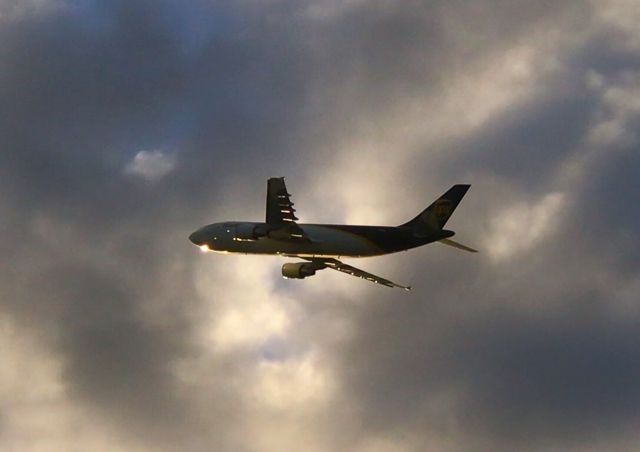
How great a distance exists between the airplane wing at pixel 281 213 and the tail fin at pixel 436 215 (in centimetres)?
1344

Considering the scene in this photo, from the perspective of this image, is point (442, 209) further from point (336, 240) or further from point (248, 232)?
point (248, 232)

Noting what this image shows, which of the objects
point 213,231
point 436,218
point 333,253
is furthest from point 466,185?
point 213,231

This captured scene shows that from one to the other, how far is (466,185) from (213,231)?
1244 inches

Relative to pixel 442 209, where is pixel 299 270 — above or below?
below

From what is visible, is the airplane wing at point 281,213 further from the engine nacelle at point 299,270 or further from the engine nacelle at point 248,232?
the engine nacelle at point 299,270

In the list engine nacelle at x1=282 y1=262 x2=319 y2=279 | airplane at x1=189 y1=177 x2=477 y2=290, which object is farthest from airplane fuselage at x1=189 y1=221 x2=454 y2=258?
engine nacelle at x1=282 y1=262 x2=319 y2=279

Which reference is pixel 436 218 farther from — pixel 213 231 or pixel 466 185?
pixel 213 231

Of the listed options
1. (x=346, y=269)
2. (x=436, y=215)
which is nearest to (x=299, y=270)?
(x=346, y=269)

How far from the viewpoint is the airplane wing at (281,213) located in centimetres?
15473

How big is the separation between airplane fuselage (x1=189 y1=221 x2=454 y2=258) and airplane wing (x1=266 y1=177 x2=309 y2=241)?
0.69 m

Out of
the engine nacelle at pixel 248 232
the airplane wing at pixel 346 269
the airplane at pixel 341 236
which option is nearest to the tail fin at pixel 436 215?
the airplane at pixel 341 236

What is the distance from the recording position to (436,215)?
530 ft

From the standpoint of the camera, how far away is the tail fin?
528 feet

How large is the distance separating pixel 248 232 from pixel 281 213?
8.63 metres
